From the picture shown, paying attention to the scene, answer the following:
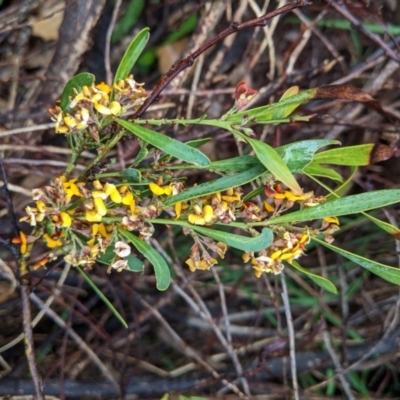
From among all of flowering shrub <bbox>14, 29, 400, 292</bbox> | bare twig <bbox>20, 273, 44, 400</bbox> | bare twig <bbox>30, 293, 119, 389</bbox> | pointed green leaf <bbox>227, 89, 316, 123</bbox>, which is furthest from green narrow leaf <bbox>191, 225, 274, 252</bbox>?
bare twig <bbox>30, 293, 119, 389</bbox>

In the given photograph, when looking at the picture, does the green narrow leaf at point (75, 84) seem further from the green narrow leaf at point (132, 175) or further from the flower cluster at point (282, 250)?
the flower cluster at point (282, 250)

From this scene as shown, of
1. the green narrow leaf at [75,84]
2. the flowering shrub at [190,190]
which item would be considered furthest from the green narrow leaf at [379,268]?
the green narrow leaf at [75,84]

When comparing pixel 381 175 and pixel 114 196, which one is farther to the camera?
pixel 381 175

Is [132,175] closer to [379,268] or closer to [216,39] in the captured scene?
[216,39]

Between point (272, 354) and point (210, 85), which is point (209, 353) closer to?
point (272, 354)

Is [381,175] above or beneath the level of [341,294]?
above

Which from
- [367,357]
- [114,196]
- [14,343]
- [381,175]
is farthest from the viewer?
[381,175]

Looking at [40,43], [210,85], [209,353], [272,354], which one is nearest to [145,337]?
[209,353]
